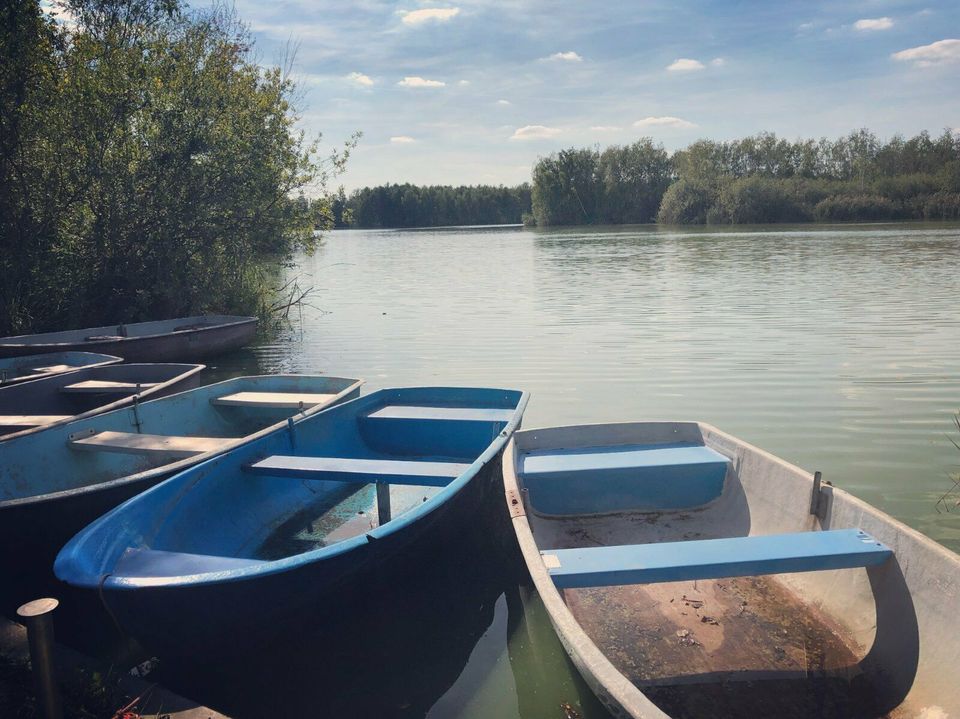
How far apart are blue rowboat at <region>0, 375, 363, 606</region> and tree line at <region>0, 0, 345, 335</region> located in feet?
24.9

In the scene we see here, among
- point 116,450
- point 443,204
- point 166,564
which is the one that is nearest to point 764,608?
point 166,564

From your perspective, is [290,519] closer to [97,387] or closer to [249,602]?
[249,602]

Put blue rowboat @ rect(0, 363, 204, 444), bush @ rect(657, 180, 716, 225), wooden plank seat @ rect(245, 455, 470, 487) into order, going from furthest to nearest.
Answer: bush @ rect(657, 180, 716, 225), blue rowboat @ rect(0, 363, 204, 444), wooden plank seat @ rect(245, 455, 470, 487)

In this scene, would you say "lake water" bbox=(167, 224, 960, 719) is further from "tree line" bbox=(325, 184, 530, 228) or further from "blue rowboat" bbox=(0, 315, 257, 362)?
"tree line" bbox=(325, 184, 530, 228)

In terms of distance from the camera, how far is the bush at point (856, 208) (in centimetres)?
5150

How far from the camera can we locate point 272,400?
6.43 metres

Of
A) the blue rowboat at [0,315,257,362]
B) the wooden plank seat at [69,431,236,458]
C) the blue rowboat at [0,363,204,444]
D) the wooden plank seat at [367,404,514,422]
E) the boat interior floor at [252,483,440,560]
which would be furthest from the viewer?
the blue rowboat at [0,315,257,362]

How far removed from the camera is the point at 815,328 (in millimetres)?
12766

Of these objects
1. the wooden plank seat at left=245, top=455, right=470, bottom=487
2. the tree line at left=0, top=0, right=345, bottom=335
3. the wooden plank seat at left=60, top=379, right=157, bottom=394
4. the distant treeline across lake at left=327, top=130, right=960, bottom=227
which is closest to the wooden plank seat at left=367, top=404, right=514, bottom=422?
the wooden plank seat at left=245, top=455, right=470, bottom=487

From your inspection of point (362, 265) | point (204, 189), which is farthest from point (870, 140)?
point (204, 189)

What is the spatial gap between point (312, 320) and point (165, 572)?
14.4 m

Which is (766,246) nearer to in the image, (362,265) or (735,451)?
(362,265)

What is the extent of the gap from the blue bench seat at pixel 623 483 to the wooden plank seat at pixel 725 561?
1328 mm

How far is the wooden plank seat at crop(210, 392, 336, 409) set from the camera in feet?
20.7
